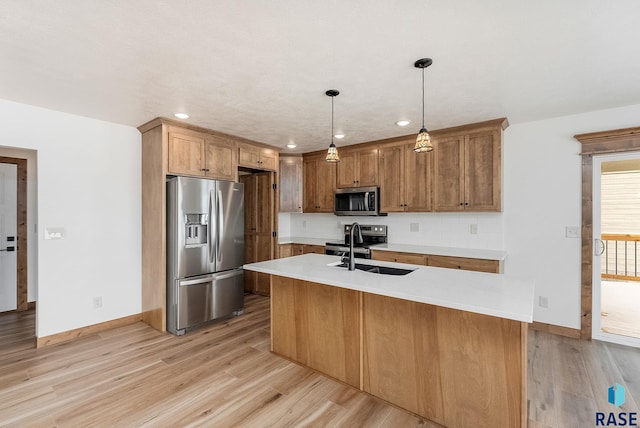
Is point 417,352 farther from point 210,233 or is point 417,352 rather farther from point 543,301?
point 210,233

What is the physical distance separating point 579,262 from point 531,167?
1.15 m

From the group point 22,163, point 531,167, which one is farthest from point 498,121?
point 22,163

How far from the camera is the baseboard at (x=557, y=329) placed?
326 cm

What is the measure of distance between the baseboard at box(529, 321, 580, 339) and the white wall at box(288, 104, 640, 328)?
4 cm

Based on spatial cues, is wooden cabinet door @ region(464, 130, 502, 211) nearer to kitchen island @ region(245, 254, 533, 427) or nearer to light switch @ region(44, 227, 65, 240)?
kitchen island @ region(245, 254, 533, 427)

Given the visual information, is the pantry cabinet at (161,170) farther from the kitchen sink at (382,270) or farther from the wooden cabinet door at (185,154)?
the kitchen sink at (382,270)

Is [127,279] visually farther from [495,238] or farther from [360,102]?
[495,238]

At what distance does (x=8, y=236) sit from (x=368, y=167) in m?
5.01

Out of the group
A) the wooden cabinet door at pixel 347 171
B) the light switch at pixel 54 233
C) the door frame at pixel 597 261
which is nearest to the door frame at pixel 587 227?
the door frame at pixel 597 261

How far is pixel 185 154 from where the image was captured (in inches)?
139

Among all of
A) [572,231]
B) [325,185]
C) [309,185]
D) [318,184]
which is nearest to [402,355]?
[572,231]

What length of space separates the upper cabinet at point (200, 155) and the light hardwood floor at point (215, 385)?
6.28 ft

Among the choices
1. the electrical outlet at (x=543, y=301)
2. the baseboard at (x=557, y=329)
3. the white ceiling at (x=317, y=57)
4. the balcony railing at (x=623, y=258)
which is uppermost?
the white ceiling at (x=317, y=57)

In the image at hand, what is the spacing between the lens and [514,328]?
5.47 feet
